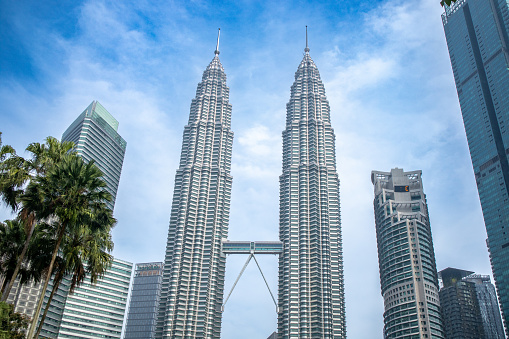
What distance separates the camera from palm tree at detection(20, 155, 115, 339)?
33.0m

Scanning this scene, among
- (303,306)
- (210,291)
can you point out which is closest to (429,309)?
(303,306)

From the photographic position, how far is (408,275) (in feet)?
584

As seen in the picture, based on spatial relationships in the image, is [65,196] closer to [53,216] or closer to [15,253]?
[53,216]

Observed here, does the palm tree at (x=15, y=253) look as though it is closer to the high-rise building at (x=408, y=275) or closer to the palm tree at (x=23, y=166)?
the palm tree at (x=23, y=166)

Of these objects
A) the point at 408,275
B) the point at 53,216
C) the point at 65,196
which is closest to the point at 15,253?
the point at 53,216

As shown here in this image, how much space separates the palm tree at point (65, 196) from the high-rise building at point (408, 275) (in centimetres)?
15694

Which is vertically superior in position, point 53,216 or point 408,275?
point 408,275

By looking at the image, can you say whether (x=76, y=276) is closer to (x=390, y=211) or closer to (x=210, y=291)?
(x=210, y=291)

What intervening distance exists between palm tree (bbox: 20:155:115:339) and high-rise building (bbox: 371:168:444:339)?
157m

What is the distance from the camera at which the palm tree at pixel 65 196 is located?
108 ft

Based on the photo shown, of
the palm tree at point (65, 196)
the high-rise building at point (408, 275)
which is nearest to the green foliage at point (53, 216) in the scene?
the palm tree at point (65, 196)

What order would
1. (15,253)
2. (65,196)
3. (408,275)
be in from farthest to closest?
(408,275), (15,253), (65,196)

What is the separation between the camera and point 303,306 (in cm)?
17950

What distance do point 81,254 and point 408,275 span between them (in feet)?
539
